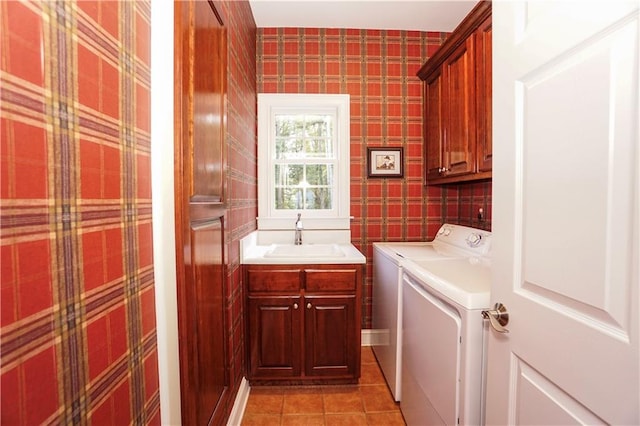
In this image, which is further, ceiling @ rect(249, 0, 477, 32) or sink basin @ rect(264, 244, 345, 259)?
sink basin @ rect(264, 244, 345, 259)

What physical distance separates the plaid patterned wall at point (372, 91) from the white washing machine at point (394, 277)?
8.4 inches

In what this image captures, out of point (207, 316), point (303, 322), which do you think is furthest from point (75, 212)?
point (303, 322)

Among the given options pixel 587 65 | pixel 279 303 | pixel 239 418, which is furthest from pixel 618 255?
pixel 239 418

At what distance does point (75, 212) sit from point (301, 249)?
76.3 inches

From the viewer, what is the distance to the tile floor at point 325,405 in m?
1.82

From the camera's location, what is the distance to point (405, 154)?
8.61 ft

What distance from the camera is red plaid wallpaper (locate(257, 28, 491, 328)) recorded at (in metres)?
2.54

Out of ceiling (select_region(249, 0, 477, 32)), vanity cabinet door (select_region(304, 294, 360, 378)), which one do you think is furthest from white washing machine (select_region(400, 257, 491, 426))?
ceiling (select_region(249, 0, 477, 32))

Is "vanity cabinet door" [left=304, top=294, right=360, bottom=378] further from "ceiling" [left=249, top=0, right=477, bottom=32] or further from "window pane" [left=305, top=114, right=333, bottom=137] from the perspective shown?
"ceiling" [left=249, top=0, right=477, bottom=32]

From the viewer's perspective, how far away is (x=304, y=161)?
8.58ft

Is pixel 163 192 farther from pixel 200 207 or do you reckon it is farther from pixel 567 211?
pixel 567 211

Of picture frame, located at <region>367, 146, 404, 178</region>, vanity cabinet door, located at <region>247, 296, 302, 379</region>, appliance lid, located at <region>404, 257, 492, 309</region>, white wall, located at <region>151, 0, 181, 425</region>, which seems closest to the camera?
white wall, located at <region>151, 0, 181, 425</region>

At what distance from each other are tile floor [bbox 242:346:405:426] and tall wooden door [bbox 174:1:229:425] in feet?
1.76

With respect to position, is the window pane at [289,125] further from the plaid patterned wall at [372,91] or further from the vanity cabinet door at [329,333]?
the vanity cabinet door at [329,333]
